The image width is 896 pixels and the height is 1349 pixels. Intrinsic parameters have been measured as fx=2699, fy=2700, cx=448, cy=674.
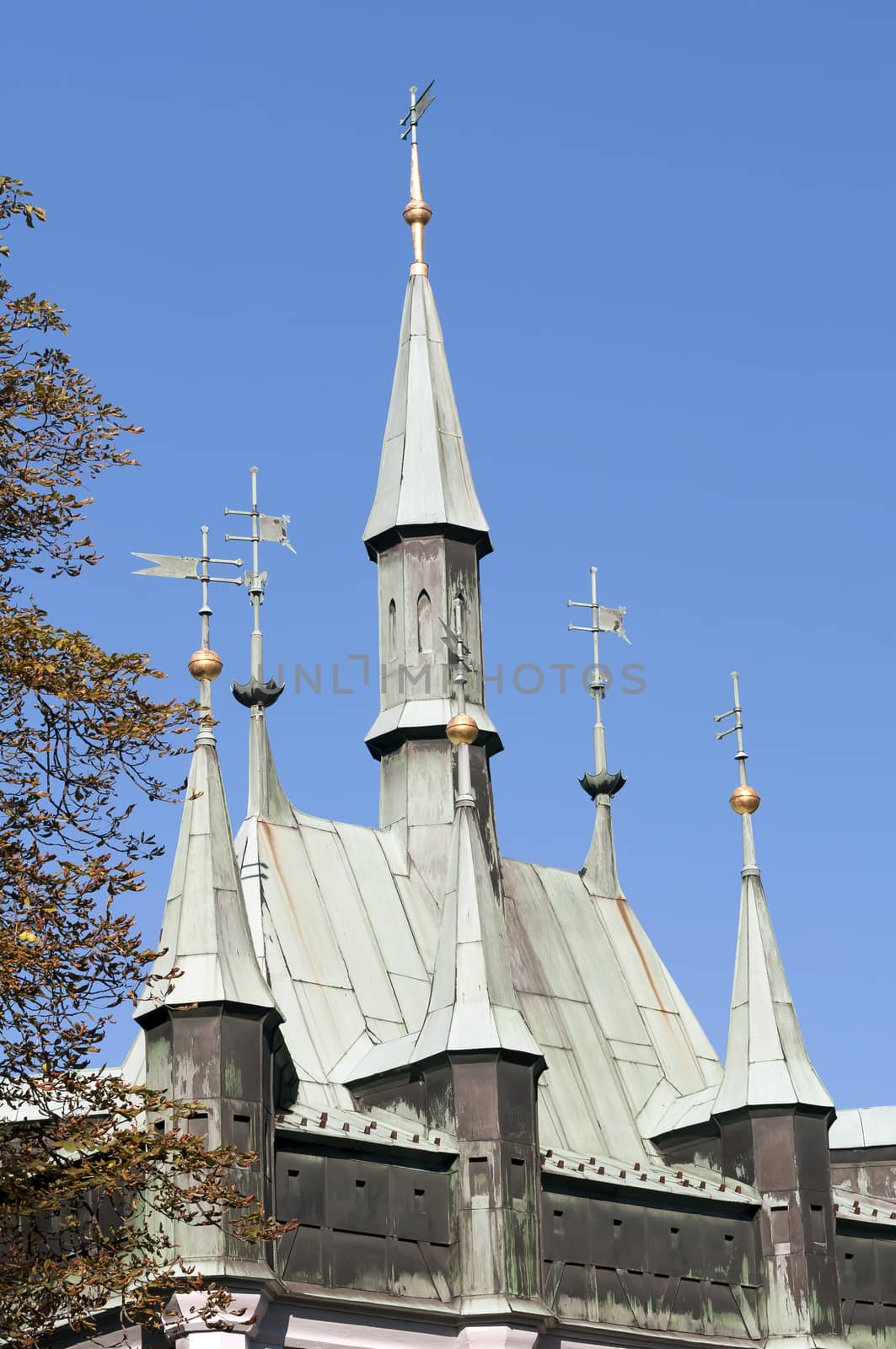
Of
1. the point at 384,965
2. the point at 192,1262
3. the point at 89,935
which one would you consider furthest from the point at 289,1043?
the point at 89,935

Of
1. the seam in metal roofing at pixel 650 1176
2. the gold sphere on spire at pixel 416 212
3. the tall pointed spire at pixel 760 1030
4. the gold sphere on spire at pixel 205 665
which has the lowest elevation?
the seam in metal roofing at pixel 650 1176

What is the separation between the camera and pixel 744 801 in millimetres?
34812

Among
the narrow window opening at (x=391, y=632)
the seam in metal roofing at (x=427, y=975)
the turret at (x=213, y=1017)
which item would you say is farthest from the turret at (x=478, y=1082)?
the narrow window opening at (x=391, y=632)

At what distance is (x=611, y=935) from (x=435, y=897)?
3.18m

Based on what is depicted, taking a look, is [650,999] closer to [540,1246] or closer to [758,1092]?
[758,1092]

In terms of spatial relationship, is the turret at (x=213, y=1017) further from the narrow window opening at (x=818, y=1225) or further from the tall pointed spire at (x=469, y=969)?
the narrow window opening at (x=818, y=1225)

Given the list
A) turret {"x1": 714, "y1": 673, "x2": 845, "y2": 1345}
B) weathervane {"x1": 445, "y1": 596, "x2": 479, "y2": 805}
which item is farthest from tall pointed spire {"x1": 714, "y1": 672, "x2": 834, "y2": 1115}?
weathervane {"x1": 445, "y1": 596, "x2": 479, "y2": 805}

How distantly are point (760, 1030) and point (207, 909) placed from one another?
7699 mm

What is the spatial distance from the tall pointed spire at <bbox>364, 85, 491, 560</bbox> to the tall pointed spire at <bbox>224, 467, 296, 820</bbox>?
2.32 meters

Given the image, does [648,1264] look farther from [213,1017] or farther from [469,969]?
[213,1017]

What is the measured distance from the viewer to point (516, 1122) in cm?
2967

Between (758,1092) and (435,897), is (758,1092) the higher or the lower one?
the lower one

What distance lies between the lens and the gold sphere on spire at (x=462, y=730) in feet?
107

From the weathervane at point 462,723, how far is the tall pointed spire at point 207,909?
3396mm
